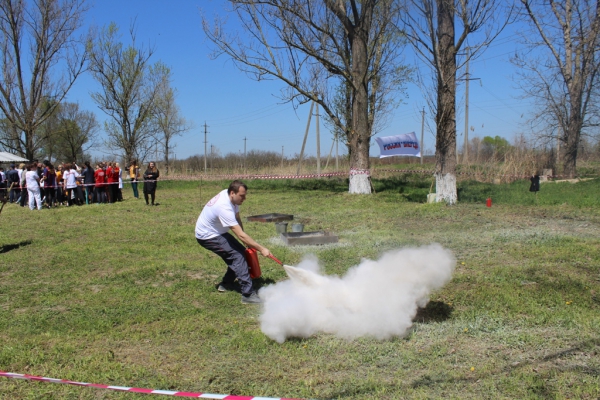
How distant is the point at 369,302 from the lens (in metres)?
4.99

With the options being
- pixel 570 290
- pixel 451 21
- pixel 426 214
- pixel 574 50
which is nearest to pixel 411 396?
pixel 570 290

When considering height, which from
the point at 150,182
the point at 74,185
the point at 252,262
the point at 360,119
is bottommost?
the point at 252,262

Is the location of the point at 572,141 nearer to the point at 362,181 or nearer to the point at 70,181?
the point at 362,181

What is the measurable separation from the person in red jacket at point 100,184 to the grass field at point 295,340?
302 inches

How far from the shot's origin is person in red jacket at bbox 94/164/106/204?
1905 cm

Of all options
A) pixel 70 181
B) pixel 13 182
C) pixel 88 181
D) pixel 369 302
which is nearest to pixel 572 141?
pixel 88 181

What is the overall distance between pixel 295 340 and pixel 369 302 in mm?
903

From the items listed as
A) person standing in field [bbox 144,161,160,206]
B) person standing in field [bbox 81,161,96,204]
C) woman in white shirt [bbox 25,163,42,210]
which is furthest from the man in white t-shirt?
person standing in field [bbox 81,161,96,204]

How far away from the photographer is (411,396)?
3.74m

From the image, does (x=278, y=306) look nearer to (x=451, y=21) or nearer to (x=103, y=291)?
(x=103, y=291)

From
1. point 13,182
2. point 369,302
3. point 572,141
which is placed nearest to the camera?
point 369,302

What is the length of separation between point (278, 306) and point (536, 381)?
256 cm

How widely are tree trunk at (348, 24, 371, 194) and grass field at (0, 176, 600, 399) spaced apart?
7460mm

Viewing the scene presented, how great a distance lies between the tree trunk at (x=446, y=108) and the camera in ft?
48.5
